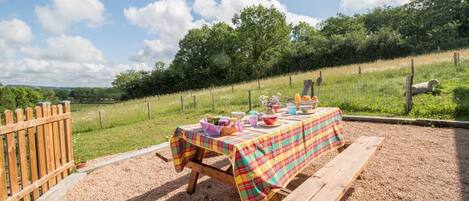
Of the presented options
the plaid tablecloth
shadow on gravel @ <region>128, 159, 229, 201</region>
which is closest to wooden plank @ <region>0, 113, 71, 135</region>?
shadow on gravel @ <region>128, 159, 229, 201</region>

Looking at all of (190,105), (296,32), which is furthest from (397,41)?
(190,105)

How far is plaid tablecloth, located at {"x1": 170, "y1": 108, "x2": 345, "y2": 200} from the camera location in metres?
2.31

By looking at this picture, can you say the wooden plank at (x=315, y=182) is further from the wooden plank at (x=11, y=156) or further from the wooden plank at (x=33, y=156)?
the wooden plank at (x=33, y=156)

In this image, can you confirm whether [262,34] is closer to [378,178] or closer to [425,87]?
[425,87]

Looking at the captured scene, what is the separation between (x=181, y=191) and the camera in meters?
3.54

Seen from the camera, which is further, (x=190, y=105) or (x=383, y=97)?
(x=190, y=105)

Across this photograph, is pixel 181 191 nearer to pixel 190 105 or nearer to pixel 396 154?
pixel 396 154

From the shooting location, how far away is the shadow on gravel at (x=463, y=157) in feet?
10.1

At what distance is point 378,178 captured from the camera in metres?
3.52

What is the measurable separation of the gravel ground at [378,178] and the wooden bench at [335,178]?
420 mm

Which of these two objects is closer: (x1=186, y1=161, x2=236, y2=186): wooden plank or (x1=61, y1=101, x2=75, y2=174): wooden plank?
(x1=186, y1=161, x2=236, y2=186): wooden plank

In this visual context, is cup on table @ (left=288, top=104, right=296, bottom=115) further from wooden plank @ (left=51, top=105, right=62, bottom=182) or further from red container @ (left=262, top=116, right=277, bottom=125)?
wooden plank @ (left=51, top=105, right=62, bottom=182)

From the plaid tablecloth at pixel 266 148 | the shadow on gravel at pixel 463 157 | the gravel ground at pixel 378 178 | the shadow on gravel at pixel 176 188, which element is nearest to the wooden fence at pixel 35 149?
the gravel ground at pixel 378 178

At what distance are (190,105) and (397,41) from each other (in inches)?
942
